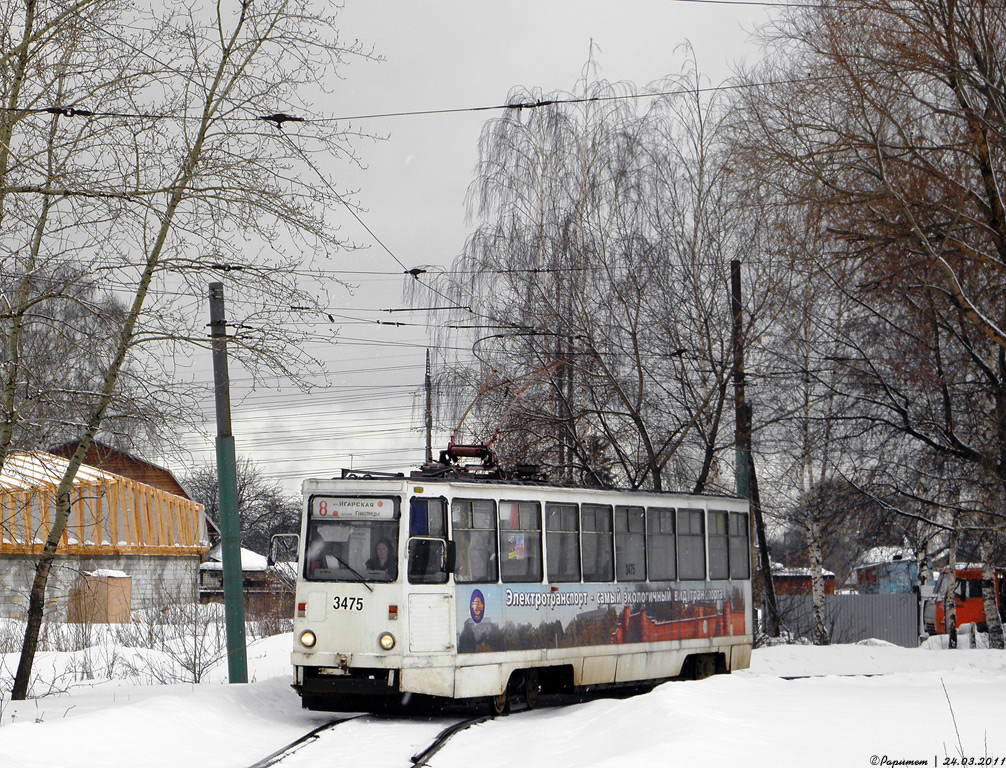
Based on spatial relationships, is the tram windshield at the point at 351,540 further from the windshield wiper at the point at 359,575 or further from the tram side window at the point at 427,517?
the tram side window at the point at 427,517

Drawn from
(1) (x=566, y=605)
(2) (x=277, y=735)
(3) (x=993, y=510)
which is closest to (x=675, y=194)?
(3) (x=993, y=510)

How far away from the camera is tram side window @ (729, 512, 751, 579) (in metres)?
19.2

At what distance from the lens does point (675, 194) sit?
25219mm

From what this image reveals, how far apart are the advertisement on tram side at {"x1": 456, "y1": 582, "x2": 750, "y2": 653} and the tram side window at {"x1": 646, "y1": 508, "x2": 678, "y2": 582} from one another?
0.20 metres

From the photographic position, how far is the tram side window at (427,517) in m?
13.6

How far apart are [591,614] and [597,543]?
883 millimetres

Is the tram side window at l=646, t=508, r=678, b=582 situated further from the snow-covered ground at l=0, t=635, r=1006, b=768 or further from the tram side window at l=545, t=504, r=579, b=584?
the snow-covered ground at l=0, t=635, r=1006, b=768

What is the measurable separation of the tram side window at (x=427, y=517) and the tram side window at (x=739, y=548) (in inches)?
265

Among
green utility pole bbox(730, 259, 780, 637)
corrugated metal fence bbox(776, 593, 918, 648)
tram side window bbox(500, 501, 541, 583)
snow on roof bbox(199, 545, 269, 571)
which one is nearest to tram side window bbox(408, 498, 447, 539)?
tram side window bbox(500, 501, 541, 583)

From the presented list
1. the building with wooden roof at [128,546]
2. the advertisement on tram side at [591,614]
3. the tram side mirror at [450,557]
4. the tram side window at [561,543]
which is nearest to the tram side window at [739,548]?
the advertisement on tram side at [591,614]

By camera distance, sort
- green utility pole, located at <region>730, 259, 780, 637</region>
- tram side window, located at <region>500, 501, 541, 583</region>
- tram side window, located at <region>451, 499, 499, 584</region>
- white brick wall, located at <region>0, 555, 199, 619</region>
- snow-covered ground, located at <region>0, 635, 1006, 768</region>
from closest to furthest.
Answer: snow-covered ground, located at <region>0, 635, 1006, 768</region> < tram side window, located at <region>451, 499, 499, 584</region> < tram side window, located at <region>500, 501, 541, 583</region> < green utility pole, located at <region>730, 259, 780, 637</region> < white brick wall, located at <region>0, 555, 199, 619</region>

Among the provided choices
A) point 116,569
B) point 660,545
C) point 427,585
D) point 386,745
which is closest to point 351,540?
point 427,585

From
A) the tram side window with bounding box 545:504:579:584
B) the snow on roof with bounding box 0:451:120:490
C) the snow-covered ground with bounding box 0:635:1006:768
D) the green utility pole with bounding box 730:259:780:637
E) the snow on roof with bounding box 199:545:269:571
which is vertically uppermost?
the green utility pole with bounding box 730:259:780:637

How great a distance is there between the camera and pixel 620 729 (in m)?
10.7
